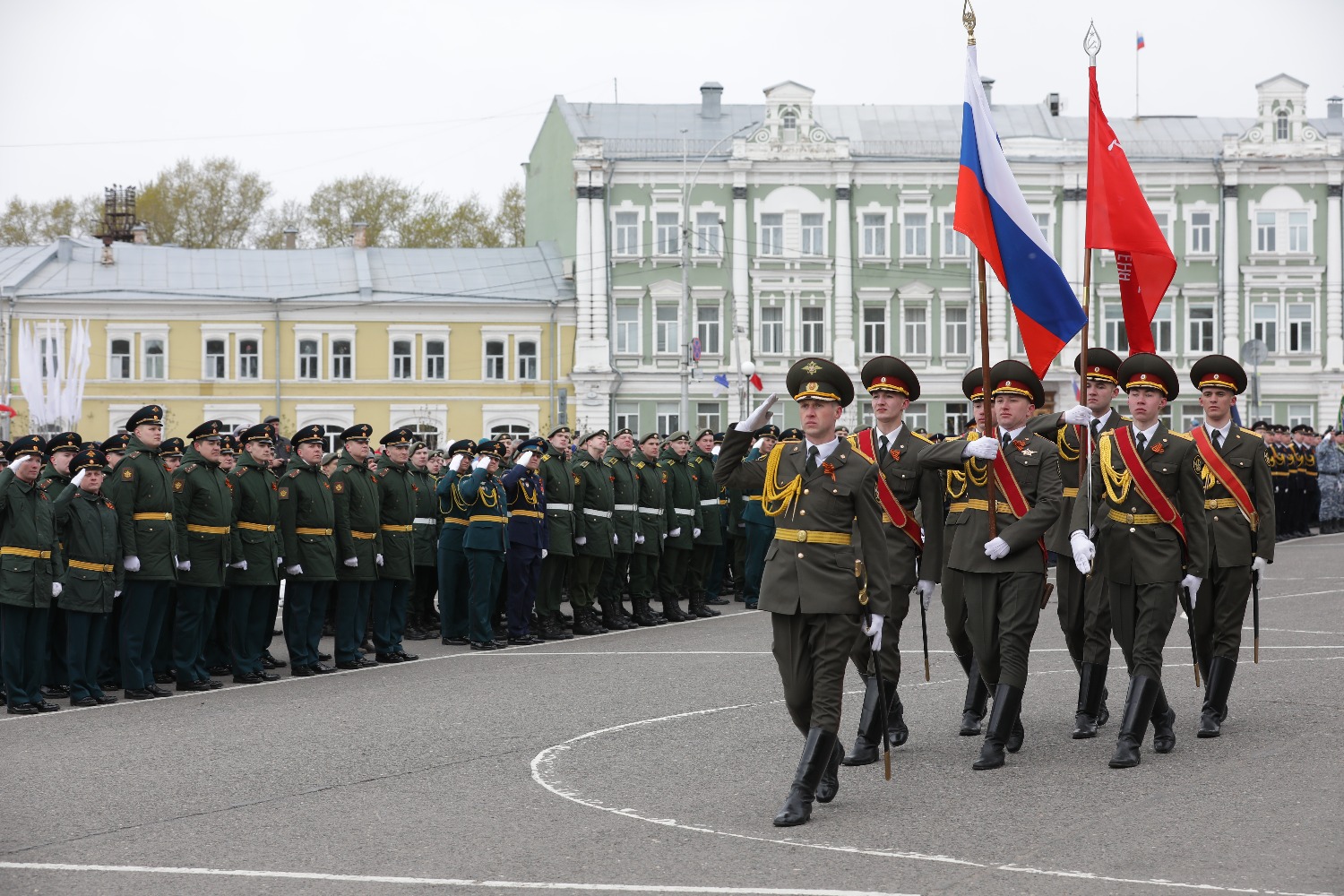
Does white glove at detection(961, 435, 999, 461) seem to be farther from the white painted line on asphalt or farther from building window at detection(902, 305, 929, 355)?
building window at detection(902, 305, 929, 355)

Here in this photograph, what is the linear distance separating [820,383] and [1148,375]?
99.7 inches

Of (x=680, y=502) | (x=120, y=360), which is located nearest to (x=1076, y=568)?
(x=680, y=502)

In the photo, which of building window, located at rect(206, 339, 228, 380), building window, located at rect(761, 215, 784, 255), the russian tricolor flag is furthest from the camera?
building window, located at rect(761, 215, 784, 255)

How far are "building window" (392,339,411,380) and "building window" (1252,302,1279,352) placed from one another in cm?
2683

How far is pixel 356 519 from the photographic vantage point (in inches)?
575

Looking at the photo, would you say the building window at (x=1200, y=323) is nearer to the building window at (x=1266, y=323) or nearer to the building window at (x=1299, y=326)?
the building window at (x=1266, y=323)

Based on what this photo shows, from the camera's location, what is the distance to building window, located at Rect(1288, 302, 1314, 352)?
181ft

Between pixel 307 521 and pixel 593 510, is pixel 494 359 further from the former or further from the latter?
pixel 307 521

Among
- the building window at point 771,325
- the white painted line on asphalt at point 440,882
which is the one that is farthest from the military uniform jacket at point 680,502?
the building window at point 771,325

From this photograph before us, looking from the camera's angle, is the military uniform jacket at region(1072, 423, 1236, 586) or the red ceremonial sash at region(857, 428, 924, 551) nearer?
the military uniform jacket at region(1072, 423, 1236, 586)

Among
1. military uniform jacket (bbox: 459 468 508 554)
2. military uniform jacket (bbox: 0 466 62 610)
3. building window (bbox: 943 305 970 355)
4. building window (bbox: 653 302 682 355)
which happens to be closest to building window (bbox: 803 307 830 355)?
building window (bbox: 943 305 970 355)

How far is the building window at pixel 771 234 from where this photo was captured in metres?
54.1

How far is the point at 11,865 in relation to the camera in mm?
7082

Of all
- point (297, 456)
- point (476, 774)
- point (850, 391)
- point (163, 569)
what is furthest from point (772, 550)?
point (297, 456)
